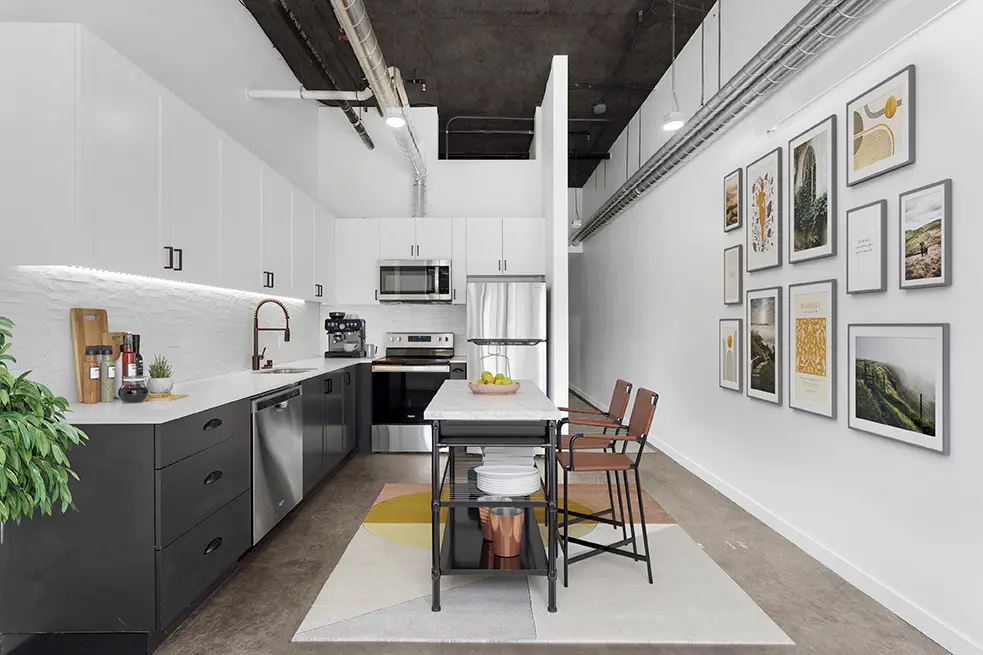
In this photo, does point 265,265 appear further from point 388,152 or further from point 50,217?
point 388,152

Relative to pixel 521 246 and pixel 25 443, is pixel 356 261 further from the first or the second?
pixel 25 443

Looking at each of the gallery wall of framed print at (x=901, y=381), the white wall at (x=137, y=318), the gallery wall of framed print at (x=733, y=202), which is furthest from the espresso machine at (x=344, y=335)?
the gallery wall of framed print at (x=901, y=381)

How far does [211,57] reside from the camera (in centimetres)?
398

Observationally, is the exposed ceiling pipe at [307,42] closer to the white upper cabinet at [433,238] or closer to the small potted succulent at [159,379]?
the white upper cabinet at [433,238]

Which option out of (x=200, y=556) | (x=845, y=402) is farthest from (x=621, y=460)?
(x=200, y=556)

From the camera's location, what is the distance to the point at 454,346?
6363mm

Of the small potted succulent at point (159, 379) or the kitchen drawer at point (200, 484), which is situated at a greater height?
the small potted succulent at point (159, 379)

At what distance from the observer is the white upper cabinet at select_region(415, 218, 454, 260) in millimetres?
6059

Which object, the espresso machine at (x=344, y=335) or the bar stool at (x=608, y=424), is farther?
the espresso machine at (x=344, y=335)

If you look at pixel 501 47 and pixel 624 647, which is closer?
pixel 624 647

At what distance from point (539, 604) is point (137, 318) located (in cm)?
258

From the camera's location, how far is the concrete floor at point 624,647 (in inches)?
88.8

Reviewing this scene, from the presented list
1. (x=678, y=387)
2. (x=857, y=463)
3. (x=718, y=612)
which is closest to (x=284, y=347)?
(x=678, y=387)

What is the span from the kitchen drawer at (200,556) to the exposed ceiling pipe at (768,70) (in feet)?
12.3
